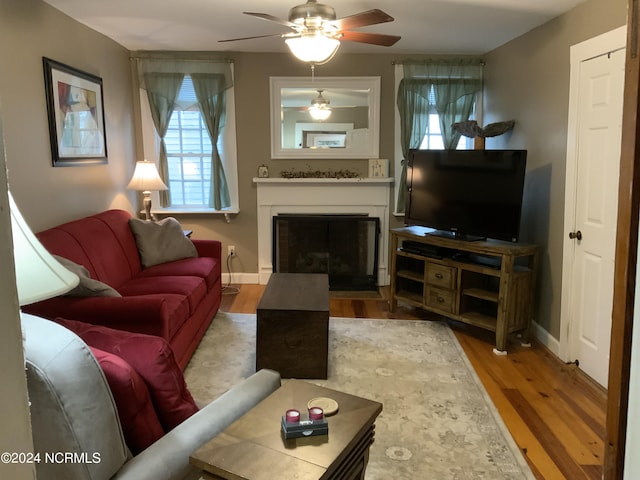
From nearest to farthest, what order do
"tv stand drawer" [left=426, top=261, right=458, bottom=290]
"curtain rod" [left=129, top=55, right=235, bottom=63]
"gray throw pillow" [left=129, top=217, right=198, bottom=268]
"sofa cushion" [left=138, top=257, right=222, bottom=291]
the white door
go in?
1. the white door
2. "sofa cushion" [left=138, top=257, right=222, bottom=291]
3. "tv stand drawer" [left=426, top=261, right=458, bottom=290]
4. "gray throw pillow" [left=129, top=217, right=198, bottom=268]
5. "curtain rod" [left=129, top=55, right=235, bottom=63]

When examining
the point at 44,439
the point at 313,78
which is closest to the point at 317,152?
the point at 313,78

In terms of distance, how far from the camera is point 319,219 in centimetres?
540

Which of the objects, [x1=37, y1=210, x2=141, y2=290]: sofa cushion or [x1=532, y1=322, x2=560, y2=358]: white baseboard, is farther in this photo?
[x1=532, y1=322, x2=560, y2=358]: white baseboard

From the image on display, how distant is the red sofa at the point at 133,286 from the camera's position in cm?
265

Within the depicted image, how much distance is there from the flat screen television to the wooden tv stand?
0.41 feet

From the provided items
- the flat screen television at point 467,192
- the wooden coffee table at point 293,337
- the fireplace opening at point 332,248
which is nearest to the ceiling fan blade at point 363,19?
the flat screen television at point 467,192

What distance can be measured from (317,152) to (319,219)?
2.39 ft

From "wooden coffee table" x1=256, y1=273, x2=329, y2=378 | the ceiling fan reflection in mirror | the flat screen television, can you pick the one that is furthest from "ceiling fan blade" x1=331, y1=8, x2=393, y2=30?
"wooden coffee table" x1=256, y1=273, x2=329, y2=378

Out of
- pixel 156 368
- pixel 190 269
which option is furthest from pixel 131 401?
pixel 190 269

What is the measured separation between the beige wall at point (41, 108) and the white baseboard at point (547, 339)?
377 cm

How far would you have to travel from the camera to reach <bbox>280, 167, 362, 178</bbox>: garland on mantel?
5.40 meters

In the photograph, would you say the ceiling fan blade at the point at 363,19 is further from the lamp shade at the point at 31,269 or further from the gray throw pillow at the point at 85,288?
the lamp shade at the point at 31,269

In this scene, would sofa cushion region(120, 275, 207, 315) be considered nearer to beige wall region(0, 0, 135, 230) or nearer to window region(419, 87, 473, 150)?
beige wall region(0, 0, 135, 230)

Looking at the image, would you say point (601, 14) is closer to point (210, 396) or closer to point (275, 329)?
point (275, 329)
